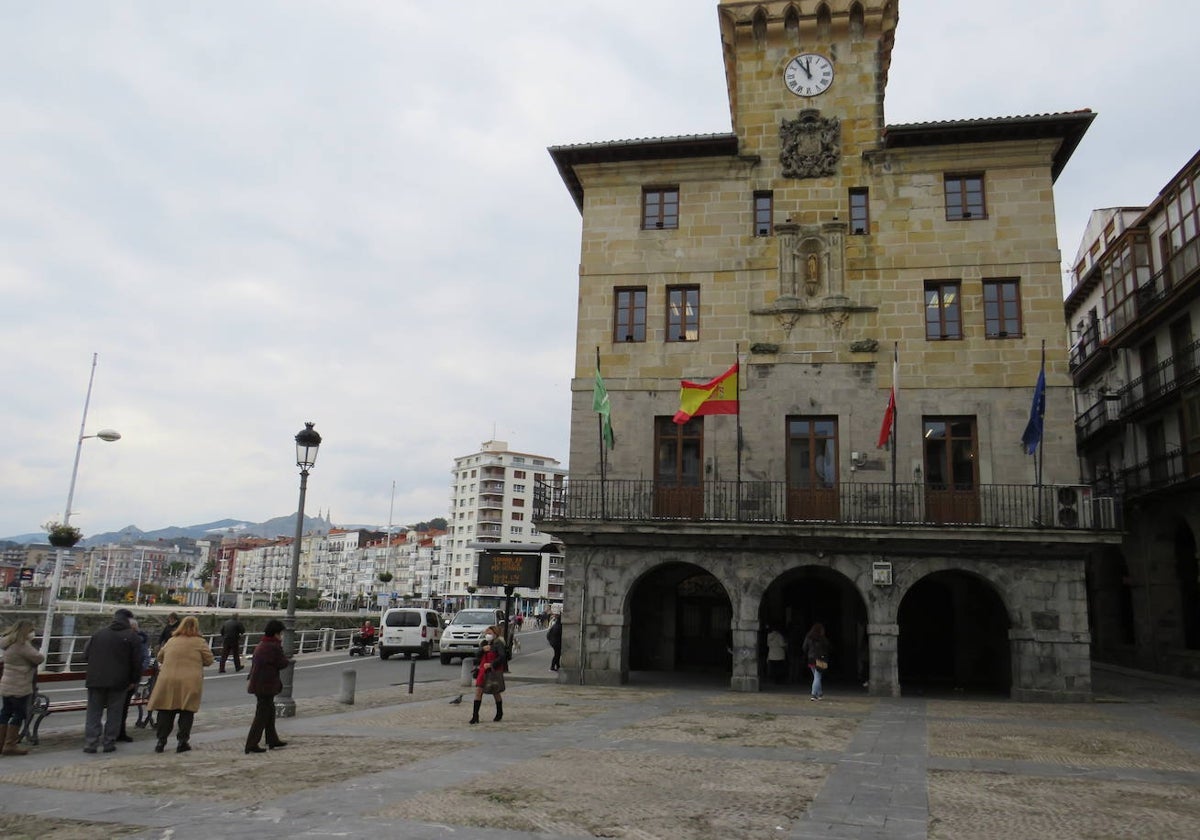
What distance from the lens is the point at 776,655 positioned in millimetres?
22250

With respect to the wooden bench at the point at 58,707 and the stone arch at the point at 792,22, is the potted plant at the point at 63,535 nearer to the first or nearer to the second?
the wooden bench at the point at 58,707

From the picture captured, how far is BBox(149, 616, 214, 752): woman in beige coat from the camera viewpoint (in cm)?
1116

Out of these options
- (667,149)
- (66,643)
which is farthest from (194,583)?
(667,149)

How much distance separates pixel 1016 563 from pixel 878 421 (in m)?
4.71

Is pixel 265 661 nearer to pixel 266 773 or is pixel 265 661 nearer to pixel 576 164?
pixel 266 773

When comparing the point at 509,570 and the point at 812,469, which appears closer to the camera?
the point at 812,469

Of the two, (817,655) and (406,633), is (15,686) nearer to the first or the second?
(817,655)

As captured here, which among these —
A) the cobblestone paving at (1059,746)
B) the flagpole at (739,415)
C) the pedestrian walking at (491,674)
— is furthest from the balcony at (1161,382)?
the pedestrian walking at (491,674)

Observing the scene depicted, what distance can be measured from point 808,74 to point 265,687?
2189 cm

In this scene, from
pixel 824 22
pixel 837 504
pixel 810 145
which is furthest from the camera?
pixel 824 22

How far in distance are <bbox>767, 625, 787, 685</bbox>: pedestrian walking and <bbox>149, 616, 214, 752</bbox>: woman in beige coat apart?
14.8m

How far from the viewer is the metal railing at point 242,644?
75.3 ft

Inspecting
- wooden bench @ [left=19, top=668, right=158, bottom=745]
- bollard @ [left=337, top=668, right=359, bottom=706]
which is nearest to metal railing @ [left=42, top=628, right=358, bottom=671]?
bollard @ [left=337, top=668, right=359, bottom=706]

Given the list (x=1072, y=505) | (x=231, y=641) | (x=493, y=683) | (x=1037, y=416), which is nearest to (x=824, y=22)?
(x=1037, y=416)
